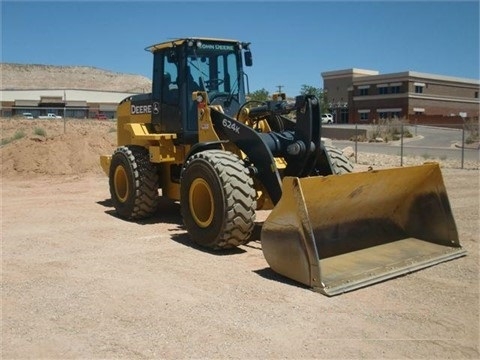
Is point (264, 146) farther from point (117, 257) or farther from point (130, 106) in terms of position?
point (130, 106)

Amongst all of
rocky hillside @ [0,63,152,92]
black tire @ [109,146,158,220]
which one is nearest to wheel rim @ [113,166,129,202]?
black tire @ [109,146,158,220]

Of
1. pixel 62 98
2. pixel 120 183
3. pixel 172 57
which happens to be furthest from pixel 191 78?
pixel 62 98

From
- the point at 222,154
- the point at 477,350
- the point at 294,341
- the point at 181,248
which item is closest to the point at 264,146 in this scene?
the point at 222,154

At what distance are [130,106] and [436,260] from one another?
655cm

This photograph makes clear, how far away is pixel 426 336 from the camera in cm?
454

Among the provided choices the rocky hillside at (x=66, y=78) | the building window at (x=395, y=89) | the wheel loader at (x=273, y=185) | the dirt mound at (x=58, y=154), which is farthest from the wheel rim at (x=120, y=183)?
the rocky hillside at (x=66, y=78)

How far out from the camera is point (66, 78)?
117625 mm

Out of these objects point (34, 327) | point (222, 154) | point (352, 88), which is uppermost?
point (352, 88)

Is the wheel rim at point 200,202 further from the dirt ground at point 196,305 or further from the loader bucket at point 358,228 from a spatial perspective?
the loader bucket at point 358,228

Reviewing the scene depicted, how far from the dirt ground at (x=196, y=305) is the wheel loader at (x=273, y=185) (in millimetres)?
340

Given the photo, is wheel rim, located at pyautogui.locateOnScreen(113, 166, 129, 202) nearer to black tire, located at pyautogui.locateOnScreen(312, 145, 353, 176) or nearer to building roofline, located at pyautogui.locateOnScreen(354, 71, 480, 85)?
black tire, located at pyautogui.locateOnScreen(312, 145, 353, 176)

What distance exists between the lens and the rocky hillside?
110713 millimetres

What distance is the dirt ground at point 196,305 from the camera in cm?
432

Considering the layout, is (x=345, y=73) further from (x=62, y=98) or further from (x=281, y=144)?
(x=281, y=144)
